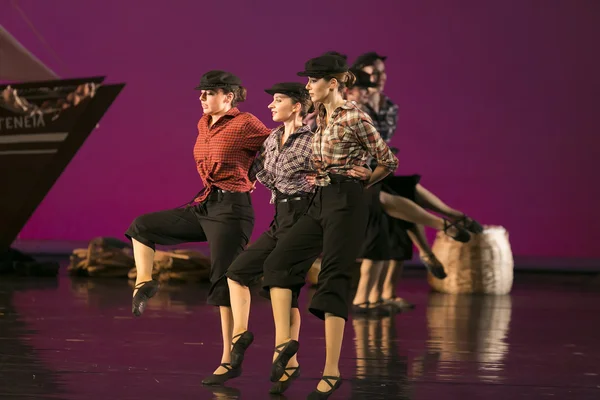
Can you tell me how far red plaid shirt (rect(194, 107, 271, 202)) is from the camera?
5234mm

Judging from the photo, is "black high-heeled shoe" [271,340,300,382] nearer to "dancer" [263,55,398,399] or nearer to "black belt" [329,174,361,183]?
"dancer" [263,55,398,399]

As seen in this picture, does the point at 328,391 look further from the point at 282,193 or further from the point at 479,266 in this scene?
the point at 479,266

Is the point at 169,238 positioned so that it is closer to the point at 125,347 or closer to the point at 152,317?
the point at 125,347

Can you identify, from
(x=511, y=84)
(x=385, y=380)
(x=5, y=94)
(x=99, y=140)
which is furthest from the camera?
(x=99, y=140)

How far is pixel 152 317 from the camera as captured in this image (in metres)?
7.29

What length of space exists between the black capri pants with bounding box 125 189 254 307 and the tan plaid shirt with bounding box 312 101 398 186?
19.8 inches

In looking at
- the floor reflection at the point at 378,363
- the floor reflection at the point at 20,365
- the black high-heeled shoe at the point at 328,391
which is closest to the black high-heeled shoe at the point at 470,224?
the floor reflection at the point at 378,363

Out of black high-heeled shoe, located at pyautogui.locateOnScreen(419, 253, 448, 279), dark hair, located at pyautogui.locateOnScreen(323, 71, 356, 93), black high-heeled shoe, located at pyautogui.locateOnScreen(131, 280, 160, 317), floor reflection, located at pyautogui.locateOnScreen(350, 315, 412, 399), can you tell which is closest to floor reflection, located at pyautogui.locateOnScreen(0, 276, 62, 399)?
black high-heeled shoe, located at pyautogui.locateOnScreen(131, 280, 160, 317)

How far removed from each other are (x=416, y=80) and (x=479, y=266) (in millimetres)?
2998

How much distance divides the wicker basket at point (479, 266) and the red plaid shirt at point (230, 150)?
4.19 meters

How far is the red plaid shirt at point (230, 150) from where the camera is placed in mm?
5234

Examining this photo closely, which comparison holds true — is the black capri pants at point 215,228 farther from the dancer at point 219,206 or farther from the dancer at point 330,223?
the dancer at point 330,223

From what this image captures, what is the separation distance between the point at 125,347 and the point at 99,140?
675 centimetres

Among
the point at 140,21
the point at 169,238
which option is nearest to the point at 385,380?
the point at 169,238
